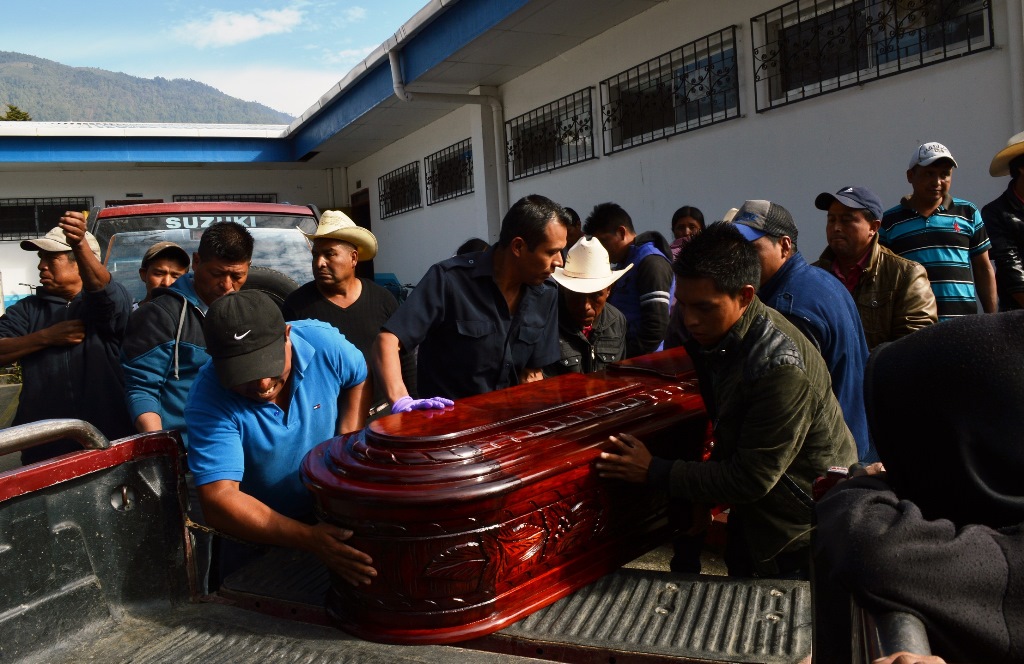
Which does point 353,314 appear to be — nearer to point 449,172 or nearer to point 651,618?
point 651,618

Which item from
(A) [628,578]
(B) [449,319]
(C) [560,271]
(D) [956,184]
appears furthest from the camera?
(D) [956,184]

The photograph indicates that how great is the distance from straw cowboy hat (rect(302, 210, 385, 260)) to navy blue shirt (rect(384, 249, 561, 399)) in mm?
998

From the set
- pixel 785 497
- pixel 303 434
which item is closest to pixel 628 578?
pixel 785 497

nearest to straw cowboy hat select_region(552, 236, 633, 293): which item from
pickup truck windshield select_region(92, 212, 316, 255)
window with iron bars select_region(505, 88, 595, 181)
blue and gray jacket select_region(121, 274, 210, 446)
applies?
blue and gray jacket select_region(121, 274, 210, 446)

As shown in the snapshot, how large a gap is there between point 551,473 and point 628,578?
0.52 m

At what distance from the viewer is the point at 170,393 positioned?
312cm

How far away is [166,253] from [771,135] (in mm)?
4713

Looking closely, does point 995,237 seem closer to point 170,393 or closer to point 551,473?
point 551,473

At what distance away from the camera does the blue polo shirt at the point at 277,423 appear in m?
2.20

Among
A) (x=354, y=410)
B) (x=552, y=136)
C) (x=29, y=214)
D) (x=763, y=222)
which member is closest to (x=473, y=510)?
(x=354, y=410)

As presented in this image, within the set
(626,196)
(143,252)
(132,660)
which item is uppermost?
(626,196)

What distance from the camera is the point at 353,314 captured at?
385 cm

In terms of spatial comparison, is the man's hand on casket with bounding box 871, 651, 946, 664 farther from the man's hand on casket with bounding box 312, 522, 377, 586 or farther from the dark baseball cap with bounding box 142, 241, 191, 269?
the dark baseball cap with bounding box 142, 241, 191, 269

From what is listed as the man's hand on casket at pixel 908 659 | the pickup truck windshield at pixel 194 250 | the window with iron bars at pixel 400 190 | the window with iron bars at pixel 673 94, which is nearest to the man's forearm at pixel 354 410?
the man's hand on casket at pixel 908 659
